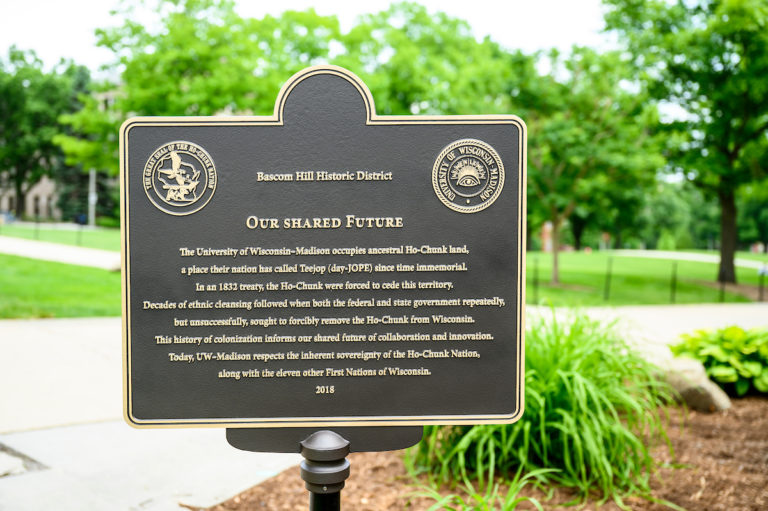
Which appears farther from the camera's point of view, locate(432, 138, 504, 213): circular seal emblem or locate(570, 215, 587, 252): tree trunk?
locate(570, 215, 587, 252): tree trunk

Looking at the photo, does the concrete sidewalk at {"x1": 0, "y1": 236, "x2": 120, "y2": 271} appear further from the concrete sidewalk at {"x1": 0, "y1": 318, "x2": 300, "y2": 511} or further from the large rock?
the large rock

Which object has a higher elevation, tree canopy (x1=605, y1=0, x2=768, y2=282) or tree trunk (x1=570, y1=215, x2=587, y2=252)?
tree canopy (x1=605, y1=0, x2=768, y2=282)

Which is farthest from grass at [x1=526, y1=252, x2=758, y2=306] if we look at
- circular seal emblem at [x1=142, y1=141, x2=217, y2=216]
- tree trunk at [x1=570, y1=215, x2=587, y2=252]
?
tree trunk at [x1=570, y1=215, x2=587, y2=252]

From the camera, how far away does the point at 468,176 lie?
229cm

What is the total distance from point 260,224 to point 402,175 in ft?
1.85

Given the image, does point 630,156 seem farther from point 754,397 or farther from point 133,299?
point 133,299

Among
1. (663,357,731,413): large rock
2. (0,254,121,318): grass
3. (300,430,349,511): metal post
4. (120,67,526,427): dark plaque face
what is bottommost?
(0,254,121,318): grass

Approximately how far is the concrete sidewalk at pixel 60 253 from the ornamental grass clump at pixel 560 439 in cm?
1534

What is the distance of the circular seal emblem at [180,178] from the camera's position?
89.0 inches

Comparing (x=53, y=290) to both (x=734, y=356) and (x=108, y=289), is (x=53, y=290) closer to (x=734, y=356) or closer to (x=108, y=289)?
(x=108, y=289)

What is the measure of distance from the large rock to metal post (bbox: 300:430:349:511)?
373cm

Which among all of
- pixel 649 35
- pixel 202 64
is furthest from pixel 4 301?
pixel 649 35

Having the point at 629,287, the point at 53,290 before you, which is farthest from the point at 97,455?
the point at 629,287

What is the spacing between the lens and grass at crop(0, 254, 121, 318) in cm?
1066
